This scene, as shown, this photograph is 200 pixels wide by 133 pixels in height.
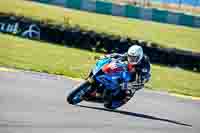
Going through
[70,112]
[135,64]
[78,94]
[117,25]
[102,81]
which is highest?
[135,64]

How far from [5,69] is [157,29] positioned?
21448 mm

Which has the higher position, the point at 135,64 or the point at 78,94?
the point at 135,64

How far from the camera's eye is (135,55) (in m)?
12.7

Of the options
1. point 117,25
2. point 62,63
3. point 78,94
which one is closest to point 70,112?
point 78,94

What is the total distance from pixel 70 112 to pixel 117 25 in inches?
968

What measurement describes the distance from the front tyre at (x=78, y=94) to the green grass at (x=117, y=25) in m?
19.6

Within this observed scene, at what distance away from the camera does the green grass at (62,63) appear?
62.0 feet

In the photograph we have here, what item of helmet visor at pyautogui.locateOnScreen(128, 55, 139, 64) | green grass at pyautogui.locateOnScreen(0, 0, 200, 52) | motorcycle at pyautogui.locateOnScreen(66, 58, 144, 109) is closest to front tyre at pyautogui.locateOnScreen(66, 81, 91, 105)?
motorcycle at pyautogui.locateOnScreen(66, 58, 144, 109)

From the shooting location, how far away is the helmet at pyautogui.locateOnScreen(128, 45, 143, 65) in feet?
41.5

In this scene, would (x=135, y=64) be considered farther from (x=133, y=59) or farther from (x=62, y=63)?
(x=62, y=63)

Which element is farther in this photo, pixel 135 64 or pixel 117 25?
pixel 117 25

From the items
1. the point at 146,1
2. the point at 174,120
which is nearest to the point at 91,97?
the point at 174,120

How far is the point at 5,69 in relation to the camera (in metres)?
16.9

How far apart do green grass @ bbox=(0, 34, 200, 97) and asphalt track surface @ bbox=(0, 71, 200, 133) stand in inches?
84.1
